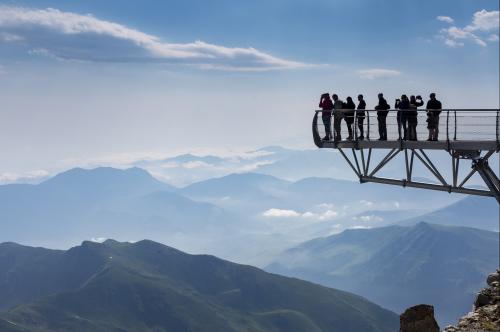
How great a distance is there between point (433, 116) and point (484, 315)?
10213 mm

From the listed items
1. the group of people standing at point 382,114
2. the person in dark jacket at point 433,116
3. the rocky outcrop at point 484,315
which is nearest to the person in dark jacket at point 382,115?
the group of people standing at point 382,114

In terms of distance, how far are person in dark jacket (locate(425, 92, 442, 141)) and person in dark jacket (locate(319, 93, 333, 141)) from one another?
18.7 ft

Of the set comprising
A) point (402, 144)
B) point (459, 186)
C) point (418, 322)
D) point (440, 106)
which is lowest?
point (418, 322)

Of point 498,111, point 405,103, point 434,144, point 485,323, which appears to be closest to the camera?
point 485,323

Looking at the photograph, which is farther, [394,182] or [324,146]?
[324,146]

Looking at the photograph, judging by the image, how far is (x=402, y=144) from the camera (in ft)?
101

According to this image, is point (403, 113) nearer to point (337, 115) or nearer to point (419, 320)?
point (337, 115)

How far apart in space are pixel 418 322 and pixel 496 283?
7097 mm

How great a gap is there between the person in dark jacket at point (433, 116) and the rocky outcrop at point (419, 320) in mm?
8989

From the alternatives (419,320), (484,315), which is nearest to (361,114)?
(419,320)

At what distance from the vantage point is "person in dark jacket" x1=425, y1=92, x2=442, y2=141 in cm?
3062

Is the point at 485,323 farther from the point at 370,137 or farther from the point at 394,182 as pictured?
the point at 370,137

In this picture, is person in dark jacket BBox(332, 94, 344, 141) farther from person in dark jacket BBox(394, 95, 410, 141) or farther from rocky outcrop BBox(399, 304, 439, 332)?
rocky outcrop BBox(399, 304, 439, 332)

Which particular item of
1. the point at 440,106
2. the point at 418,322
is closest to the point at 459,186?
the point at 440,106
